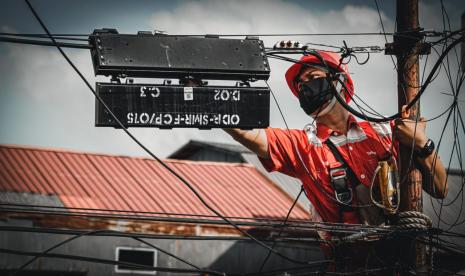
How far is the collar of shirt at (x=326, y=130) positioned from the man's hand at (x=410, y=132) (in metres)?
1.32

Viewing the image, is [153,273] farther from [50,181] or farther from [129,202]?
[50,181]

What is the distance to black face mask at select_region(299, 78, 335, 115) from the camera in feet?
37.4

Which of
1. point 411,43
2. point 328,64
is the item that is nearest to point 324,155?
point 328,64

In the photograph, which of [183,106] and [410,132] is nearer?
[183,106]

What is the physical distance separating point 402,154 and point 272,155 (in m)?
1.82

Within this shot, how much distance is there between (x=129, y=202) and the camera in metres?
25.0

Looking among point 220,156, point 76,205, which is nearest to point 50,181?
point 76,205

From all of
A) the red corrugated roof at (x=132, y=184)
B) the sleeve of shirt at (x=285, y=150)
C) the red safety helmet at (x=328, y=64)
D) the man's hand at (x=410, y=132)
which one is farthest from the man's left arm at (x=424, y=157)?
the red corrugated roof at (x=132, y=184)

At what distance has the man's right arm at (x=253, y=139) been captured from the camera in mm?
10492

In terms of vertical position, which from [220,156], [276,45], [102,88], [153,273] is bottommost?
[153,273]

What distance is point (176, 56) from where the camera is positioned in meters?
9.69

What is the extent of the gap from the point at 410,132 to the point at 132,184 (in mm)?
16816

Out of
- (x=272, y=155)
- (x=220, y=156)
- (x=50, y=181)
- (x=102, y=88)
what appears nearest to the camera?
(x=102, y=88)

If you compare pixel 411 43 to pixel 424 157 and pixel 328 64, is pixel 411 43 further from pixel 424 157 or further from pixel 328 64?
pixel 424 157
